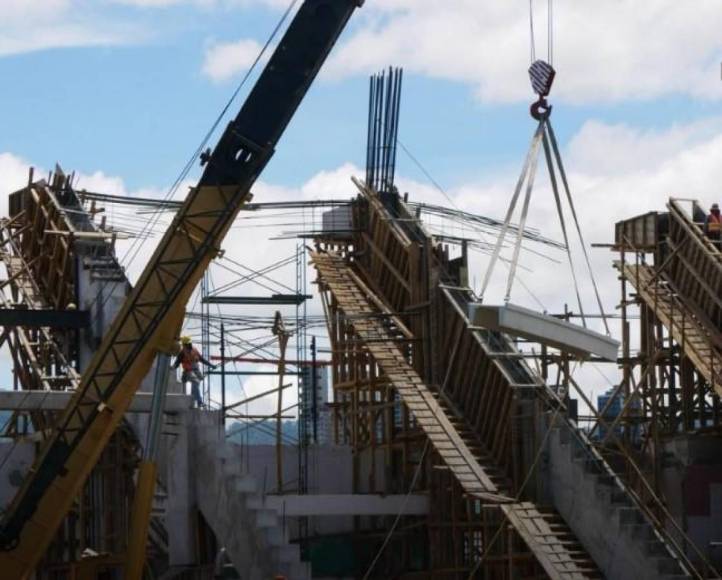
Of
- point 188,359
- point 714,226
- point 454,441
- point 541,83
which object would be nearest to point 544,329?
point 541,83

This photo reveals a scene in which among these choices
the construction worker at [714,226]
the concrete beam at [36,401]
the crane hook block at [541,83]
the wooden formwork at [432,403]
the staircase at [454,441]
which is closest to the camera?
the crane hook block at [541,83]

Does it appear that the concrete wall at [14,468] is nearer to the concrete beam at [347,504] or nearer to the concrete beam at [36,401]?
the concrete beam at [36,401]

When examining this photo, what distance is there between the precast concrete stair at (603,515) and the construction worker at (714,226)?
34.4 ft

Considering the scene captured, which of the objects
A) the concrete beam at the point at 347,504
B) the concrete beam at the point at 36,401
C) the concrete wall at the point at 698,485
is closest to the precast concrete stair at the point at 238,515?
the concrete beam at the point at 347,504

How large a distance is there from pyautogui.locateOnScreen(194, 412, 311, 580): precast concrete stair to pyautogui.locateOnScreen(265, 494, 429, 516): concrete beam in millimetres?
609

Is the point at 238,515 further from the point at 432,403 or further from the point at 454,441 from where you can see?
the point at 432,403

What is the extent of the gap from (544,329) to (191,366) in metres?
10.7

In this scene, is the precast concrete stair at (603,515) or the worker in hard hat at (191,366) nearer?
the precast concrete stair at (603,515)

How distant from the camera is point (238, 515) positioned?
39.6m

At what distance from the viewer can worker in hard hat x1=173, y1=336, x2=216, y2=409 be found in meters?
40.6

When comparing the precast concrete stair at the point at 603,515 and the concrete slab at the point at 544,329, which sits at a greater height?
the concrete slab at the point at 544,329

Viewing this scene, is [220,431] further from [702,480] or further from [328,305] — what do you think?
[702,480]

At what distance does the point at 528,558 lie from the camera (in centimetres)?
3781

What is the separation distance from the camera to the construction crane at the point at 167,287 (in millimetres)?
34375
